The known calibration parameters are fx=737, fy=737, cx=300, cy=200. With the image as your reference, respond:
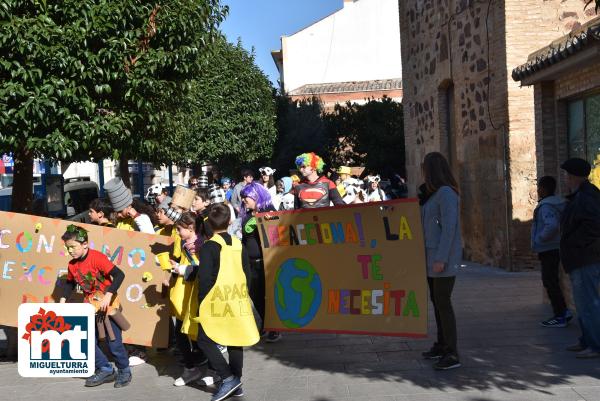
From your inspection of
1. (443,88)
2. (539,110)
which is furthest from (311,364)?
(443,88)

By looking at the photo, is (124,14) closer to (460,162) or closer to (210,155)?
(460,162)

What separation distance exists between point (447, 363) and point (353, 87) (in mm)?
45815

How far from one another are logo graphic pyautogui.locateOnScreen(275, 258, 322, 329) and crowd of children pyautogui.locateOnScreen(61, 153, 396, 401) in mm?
343

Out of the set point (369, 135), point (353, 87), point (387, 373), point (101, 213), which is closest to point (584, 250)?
point (387, 373)

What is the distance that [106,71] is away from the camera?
7656 millimetres

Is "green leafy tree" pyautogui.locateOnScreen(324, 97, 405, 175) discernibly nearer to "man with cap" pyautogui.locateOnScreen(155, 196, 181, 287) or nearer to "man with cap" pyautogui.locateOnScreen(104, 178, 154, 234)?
"man with cap" pyautogui.locateOnScreen(104, 178, 154, 234)

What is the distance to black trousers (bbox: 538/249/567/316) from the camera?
26.0 ft

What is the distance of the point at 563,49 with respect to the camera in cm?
894

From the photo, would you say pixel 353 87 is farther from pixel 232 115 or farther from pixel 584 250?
pixel 584 250

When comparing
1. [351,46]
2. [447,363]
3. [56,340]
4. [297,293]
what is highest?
[351,46]

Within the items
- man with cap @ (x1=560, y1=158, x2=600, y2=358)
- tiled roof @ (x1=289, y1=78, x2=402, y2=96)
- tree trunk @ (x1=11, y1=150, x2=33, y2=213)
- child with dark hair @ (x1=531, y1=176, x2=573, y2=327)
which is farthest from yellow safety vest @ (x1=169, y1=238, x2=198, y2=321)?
tiled roof @ (x1=289, y1=78, x2=402, y2=96)

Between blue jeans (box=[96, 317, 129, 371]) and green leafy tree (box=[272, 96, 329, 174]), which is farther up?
green leafy tree (box=[272, 96, 329, 174])

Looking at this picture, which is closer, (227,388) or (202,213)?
(227,388)

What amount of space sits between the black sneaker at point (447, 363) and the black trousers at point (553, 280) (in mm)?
2142
